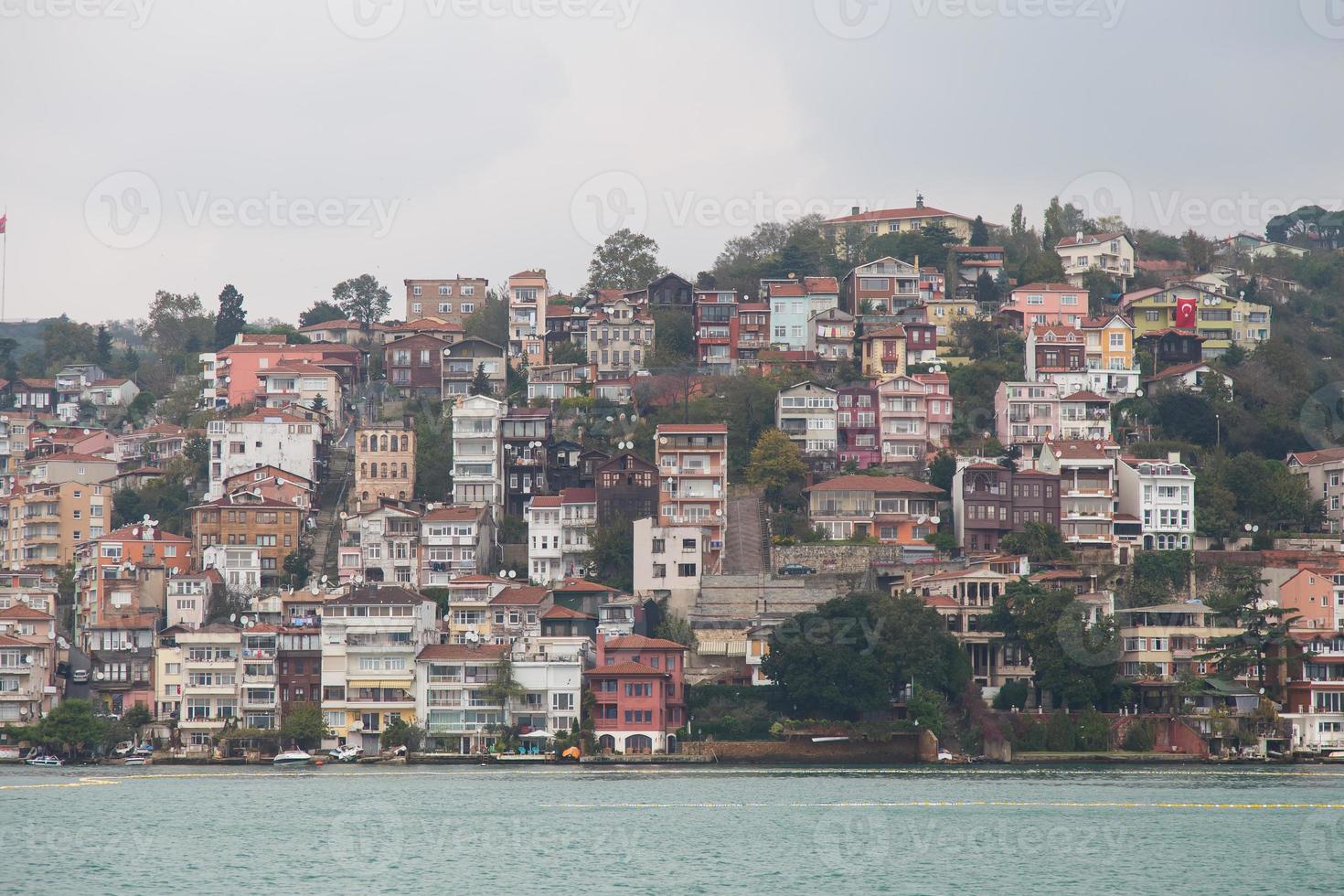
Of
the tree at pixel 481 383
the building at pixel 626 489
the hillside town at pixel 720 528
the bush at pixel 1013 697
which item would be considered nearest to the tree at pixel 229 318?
the hillside town at pixel 720 528

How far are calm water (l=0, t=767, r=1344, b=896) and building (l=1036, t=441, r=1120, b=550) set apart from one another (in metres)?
15.3

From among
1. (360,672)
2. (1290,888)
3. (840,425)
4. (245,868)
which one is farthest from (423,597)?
(1290,888)

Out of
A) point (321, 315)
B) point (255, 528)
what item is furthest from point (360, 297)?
point (255, 528)

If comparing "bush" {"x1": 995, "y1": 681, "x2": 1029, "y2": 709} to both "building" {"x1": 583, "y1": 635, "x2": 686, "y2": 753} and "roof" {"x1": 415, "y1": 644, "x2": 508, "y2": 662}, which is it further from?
"roof" {"x1": 415, "y1": 644, "x2": 508, "y2": 662}

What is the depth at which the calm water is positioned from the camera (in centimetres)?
4788

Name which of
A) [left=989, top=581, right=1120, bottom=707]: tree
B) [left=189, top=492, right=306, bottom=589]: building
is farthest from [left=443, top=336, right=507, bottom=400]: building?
[left=989, top=581, right=1120, bottom=707]: tree

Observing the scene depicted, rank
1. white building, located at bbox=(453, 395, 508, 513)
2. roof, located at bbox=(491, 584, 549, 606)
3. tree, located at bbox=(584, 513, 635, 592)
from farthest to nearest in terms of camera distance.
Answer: white building, located at bbox=(453, 395, 508, 513)
tree, located at bbox=(584, 513, 635, 592)
roof, located at bbox=(491, 584, 549, 606)

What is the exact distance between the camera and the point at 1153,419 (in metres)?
91.4

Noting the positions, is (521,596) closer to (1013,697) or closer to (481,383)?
(1013,697)

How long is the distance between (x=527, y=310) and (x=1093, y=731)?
4621cm

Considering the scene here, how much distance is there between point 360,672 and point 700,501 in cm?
1638

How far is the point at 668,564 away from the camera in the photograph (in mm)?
79500

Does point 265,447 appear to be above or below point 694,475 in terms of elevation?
above

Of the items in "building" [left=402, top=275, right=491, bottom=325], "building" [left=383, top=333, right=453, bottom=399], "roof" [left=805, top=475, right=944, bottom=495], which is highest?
"building" [left=402, top=275, right=491, bottom=325]
